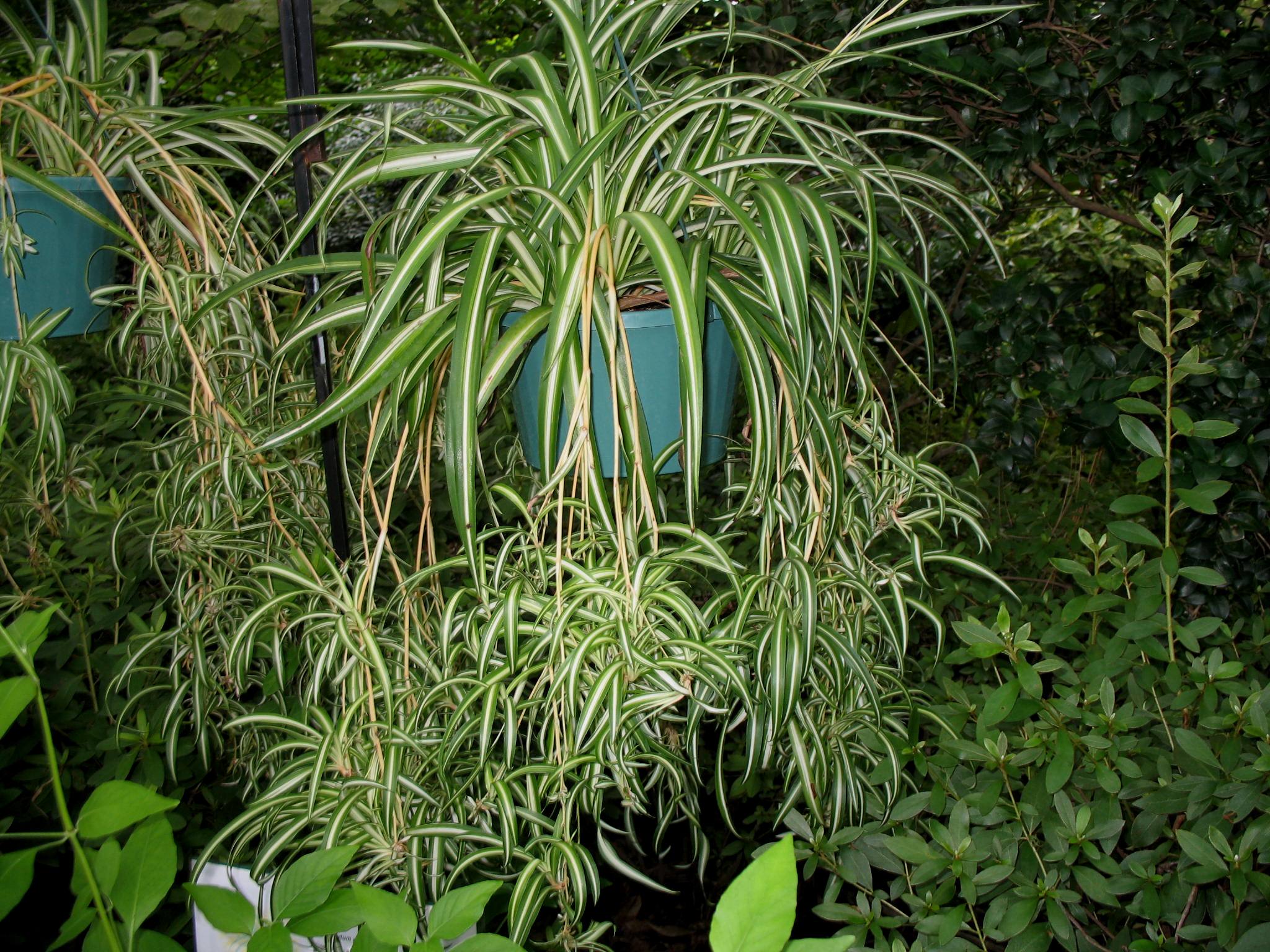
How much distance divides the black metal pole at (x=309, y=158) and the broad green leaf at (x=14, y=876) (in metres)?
0.52

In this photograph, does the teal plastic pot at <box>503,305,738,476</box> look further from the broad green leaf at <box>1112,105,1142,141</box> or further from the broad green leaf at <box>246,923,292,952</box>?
the broad green leaf at <box>1112,105,1142,141</box>

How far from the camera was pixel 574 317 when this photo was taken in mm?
685

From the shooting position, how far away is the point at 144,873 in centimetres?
43

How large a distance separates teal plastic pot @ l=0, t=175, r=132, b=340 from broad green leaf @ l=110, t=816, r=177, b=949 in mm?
673

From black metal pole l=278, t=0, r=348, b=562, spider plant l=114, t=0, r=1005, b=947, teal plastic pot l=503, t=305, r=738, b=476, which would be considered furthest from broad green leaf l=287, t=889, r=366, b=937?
black metal pole l=278, t=0, r=348, b=562

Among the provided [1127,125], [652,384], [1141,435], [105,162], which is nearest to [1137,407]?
[1141,435]

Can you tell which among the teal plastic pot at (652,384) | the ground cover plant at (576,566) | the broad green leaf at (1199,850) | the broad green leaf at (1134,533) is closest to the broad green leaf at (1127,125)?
the ground cover plant at (576,566)

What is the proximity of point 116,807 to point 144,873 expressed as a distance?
0.11 feet

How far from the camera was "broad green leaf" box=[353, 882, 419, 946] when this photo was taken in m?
0.44

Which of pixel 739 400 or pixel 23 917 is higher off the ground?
pixel 739 400

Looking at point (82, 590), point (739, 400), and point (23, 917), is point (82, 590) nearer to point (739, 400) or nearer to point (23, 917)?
point (23, 917)

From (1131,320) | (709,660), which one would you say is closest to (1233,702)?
(709,660)

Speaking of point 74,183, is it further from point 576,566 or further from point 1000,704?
point 1000,704

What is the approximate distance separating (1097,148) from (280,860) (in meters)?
1.73
